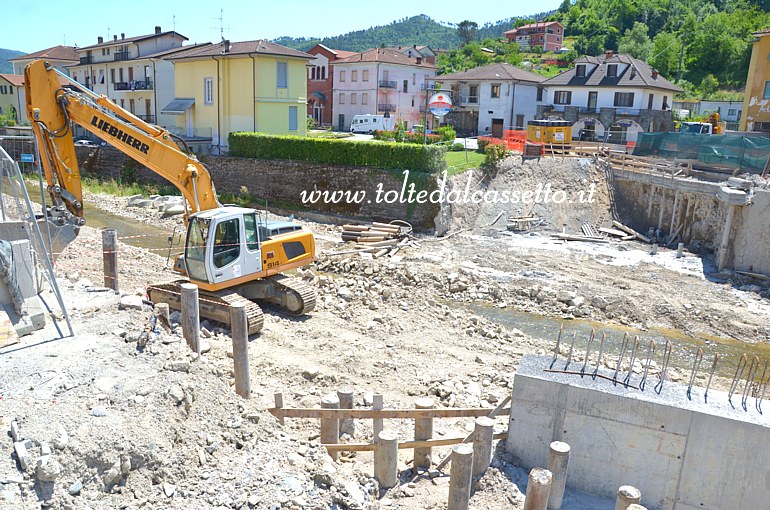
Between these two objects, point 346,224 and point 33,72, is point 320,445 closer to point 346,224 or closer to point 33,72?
point 33,72

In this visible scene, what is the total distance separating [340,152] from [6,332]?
71.0 feet

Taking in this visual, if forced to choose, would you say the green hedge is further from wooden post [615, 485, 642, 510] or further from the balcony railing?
wooden post [615, 485, 642, 510]

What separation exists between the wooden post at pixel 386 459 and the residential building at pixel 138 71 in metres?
34.9

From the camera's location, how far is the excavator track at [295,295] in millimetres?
15031

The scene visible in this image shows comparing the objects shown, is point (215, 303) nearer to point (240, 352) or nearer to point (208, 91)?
point (240, 352)

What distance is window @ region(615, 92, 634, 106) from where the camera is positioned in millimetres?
41531

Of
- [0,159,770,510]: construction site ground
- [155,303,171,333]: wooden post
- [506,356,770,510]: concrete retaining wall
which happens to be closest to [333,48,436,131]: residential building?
[0,159,770,510]: construction site ground

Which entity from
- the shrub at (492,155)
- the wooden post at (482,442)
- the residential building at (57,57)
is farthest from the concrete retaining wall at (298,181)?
the residential building at (57,57)

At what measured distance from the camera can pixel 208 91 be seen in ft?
120

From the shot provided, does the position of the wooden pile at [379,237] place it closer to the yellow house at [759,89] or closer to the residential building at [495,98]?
the residential building at [495,98]

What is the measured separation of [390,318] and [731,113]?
171 ft

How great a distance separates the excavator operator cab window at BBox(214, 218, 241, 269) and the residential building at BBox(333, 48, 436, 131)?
128 feet

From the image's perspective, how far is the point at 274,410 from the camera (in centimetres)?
911

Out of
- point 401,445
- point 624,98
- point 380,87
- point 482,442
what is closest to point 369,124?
point 380,87
